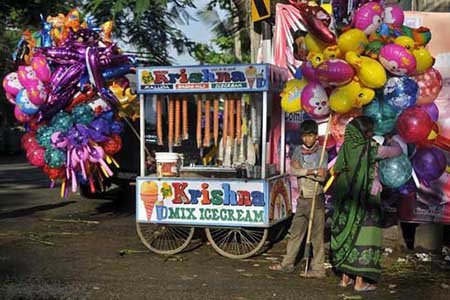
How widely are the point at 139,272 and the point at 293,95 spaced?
9.00 feet

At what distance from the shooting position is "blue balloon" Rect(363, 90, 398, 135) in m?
7.51

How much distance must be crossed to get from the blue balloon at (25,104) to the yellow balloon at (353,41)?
14.3ft

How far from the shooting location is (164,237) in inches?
356

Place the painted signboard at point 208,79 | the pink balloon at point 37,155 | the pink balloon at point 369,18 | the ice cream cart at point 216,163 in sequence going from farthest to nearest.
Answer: the pink balloon at point 37,155 → the ice cream cart at point 216,163 → the painted signboard at point 208,79 → the pink balloon at point 369,18

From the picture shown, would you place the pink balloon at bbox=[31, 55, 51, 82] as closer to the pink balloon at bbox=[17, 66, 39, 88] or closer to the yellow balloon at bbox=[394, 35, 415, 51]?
the pink balloon at bbox=[17, 66, 39, 88]

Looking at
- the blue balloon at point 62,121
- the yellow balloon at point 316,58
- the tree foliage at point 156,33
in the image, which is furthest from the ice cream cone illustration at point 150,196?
the tree foliage at point 156,33

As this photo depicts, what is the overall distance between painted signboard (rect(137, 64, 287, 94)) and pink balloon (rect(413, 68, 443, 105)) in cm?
172

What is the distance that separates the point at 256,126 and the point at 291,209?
120 cm

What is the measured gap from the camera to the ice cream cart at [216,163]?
7.97 meters

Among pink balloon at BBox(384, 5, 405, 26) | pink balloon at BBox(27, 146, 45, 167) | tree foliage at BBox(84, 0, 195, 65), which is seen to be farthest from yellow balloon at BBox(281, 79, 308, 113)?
tree foliage at BBox(84, 0, 195, 65)

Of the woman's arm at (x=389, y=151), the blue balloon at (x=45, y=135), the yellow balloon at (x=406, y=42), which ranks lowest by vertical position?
the woman's arm at (x=389, y=151)

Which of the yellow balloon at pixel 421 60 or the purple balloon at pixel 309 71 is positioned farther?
the purple balloon at pixel 309 71

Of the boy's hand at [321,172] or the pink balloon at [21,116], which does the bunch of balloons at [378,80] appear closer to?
the boy's hand at [321,172]

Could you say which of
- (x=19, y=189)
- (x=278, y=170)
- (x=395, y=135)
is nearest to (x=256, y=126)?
(x=278, y=170)
